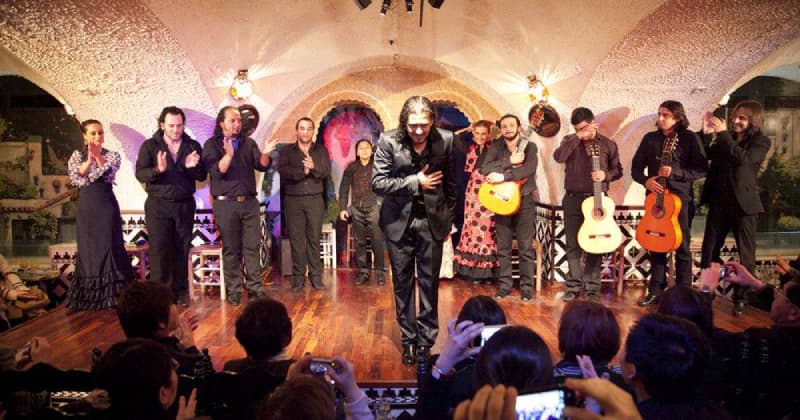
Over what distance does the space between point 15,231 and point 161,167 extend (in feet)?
17.4

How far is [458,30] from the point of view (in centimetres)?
662

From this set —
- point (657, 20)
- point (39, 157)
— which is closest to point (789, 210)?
point (657, 20)

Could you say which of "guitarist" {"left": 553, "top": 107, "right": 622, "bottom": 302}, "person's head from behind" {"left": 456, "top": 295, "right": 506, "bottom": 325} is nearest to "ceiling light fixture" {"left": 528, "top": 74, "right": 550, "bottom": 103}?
"guitarist" {"left": 553, "top": 107, "right": 622, "bottom": 302}

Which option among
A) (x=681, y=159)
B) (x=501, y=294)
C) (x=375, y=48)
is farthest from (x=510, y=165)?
(x=375, y=48)

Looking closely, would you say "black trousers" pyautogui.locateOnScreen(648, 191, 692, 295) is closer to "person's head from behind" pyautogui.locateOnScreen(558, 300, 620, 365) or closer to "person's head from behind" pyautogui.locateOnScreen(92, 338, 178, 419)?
"person's head from behind" pyautogui.locateOnScreen(558, 300, 620, 365)

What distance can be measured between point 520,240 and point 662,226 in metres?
1.38

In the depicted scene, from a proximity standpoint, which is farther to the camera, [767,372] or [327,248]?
[327,248]

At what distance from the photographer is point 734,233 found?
17.2 ft

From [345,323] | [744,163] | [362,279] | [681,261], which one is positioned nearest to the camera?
[345,323]

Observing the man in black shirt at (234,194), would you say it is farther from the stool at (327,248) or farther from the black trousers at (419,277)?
the black trousers at (419,277)

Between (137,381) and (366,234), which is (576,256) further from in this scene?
(137,381)

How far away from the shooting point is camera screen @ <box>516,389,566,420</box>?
140 centimetres

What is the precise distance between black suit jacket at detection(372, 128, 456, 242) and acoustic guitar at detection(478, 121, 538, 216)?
2017mm

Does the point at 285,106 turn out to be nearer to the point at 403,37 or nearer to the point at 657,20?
the point at 403,37
